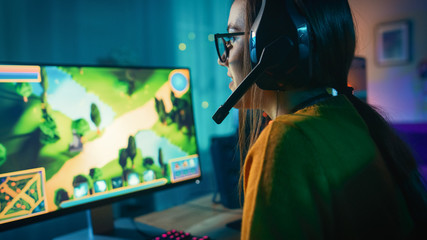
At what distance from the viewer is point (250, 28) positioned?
23.0 inches

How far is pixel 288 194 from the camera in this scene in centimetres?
38

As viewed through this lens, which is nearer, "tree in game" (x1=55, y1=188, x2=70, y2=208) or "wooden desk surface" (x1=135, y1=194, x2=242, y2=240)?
"tree in game" (x1=55, y1=188, x2=70, y2=208)

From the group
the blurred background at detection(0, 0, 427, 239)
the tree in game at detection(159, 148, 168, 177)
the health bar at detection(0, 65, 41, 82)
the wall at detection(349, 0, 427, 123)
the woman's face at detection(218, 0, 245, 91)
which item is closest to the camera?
the woman's face at detection(218, 0, 245, 91)

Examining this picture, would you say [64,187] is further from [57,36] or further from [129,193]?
[57,36]

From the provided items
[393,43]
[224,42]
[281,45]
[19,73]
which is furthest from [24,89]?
[393,43]

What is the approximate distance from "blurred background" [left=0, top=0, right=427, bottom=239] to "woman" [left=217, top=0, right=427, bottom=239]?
189 mm

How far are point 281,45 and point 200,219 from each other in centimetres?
70

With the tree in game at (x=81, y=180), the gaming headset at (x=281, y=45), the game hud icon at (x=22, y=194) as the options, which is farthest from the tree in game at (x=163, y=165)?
the gaming headset at (x=281, y=45)

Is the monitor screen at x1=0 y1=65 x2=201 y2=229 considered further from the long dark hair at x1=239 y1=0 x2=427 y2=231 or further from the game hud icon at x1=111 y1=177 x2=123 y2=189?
the long dark hair at x1=239 y1=0 x2=427 y2=231

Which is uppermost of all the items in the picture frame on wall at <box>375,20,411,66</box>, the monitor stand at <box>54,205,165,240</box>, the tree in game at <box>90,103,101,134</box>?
the picture frame on wall at <box>375,20,411,66</box>

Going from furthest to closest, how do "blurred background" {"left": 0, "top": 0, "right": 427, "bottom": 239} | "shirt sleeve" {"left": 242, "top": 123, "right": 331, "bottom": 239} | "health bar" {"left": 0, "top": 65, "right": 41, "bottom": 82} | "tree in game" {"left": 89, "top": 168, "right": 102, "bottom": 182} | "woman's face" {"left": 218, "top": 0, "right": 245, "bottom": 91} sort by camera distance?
"blurred background" {"left": 0, "top": 0, "right": 427, "bottom": 239} → "tree in game" {"left": 89, "top": 168, "right": 102, "bottom": 182} → "health bar" {"left": 0, "top": 65, "right": 41, "bottom": 82} → "woman's face" {"left": 218, "top": 0, "right": 245, "bottom": 91} → "shirt sleeve" {"left": 242, "top": 123, "right": 331, "bottom": 239}

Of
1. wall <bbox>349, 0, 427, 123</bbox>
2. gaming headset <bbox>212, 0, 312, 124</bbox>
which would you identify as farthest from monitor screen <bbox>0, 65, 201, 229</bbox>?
wall <bbox>349, 0, 427, 123</bbox>

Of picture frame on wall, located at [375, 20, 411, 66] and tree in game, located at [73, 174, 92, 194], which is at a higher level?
picture frame on wall, located at [375, 20, 411, 66]

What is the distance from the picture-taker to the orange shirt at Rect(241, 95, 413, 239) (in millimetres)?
382
